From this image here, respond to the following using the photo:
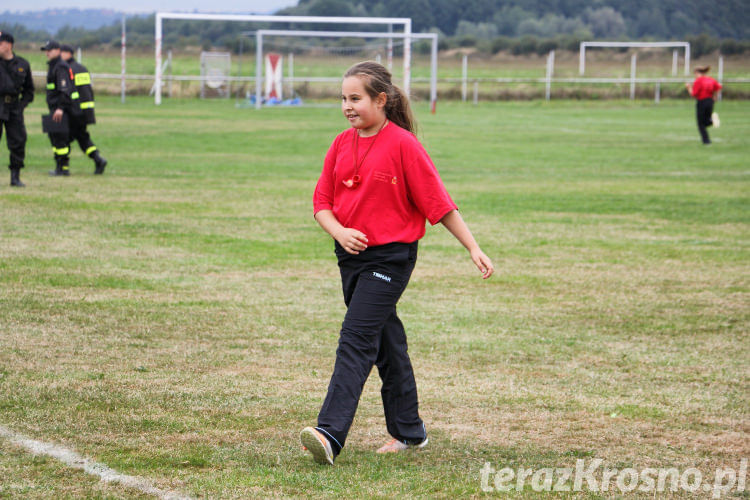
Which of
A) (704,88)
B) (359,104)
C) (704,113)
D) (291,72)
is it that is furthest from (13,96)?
(291,72)

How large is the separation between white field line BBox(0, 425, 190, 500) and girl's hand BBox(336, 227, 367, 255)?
1.23 meters

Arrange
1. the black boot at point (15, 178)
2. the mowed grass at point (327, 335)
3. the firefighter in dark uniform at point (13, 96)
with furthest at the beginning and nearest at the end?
the black boot at point (15, 178)
the firefighter in dark uniform at point (13, 96)
the mowed grass at point (327, 335)

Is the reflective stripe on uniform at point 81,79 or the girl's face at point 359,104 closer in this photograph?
the girl's face at point 359,104

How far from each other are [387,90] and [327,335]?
2.86m

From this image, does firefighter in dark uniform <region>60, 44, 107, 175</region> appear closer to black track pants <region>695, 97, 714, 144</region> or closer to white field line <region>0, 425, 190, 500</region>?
white field line <region>0, 425, 190, 500</region>

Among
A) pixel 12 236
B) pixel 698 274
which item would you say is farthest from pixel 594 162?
pixel 12 236

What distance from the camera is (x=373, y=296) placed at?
14.5 feet

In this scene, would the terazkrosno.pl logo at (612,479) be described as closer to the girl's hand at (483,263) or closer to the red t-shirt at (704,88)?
the girl's hand at (483,263)

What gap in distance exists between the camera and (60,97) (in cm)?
1603

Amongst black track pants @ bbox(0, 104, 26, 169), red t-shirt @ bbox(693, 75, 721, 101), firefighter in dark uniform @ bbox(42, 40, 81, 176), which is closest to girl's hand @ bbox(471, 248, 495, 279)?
black track pants @ bbox(0, 104, 26, 169)

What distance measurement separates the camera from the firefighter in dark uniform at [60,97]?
52.2 ft

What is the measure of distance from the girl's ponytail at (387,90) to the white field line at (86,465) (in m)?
1.85

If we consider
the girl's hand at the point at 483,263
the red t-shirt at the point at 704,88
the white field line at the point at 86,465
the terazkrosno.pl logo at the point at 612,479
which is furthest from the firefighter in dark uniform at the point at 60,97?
the red t-shirt at the point at 704,88

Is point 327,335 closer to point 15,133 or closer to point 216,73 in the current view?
point 15,133
